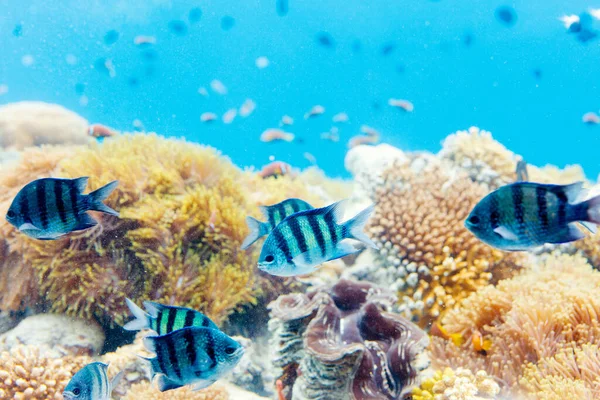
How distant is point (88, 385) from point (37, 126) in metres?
13.8

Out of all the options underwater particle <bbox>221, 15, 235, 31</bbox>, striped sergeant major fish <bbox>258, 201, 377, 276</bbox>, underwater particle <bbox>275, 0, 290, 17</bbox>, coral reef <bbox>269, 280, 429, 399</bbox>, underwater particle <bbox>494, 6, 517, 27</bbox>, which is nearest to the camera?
striped sergeant major fish <bbox>258, 201, 377, 276</bbox>

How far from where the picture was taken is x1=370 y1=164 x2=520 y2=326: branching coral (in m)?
4.38

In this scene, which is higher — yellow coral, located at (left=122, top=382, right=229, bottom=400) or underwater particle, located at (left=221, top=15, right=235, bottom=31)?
underwater particle, located at (left=221, top=15, right=235, bottom=31)

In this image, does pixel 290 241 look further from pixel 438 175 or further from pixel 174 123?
pixel 174 123

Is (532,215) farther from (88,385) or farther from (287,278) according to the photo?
(287,278)

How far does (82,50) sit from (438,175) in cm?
7624

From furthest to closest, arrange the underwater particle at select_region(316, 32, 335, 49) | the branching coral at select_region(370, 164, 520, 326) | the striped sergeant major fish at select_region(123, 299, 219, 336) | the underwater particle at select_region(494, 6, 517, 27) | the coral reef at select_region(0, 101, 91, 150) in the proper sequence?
the underwater particle at select_region(316, 32, 335, 49), the coral reef at select_region(0, 101, 91, 150), the underwater particle at select_region(494, 6, 517, 27), the branching coral at select_region(370, 164, 520, 326), the striped sergeant major fish at select_region(123, 299, 219, 336)

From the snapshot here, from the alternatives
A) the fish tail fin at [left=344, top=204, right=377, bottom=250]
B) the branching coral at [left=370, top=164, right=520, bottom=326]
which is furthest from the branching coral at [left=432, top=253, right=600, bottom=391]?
the fish tail fin at [left=344, top=204, right=377, bottom=250]

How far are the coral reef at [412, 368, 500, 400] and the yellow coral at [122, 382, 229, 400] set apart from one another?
1551mm

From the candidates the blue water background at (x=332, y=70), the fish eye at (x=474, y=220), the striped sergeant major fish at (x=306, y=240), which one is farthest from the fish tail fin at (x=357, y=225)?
the blue water background at (x=332, y=70)

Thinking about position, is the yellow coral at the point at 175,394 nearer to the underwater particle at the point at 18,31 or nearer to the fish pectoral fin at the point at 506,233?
the fish pectoral fin at the point at 506,233

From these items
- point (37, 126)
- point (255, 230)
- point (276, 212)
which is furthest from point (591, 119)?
point (37, 126)

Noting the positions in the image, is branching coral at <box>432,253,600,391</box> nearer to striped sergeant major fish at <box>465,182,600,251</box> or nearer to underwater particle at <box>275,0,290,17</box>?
striped sergeant major fish at <box>465,182,600,251</box>

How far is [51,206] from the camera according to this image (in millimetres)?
2098
